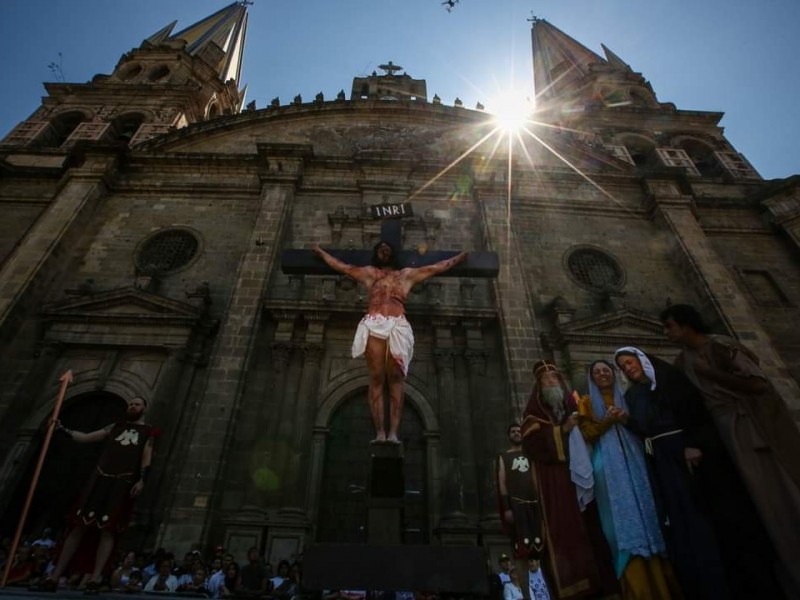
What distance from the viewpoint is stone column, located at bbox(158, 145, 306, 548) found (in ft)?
26.5

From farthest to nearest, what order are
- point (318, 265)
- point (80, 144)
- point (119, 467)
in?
1. point (80, 144)
2. point (318, 265)
3. point (119, 467)

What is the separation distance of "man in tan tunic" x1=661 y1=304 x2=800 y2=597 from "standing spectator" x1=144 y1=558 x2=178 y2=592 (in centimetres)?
698

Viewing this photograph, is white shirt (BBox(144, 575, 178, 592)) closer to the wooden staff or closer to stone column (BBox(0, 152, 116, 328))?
the wooden staff

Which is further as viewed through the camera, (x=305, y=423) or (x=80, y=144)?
(x=80, y=144)

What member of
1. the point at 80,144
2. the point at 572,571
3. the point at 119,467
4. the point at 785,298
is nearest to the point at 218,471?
the point at 119,467

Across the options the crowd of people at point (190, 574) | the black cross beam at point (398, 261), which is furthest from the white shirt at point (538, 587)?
the black cross beam at point (398, 261)

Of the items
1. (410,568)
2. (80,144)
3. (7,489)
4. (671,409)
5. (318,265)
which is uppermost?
(80,144)

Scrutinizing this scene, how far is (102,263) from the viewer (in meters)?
12.6

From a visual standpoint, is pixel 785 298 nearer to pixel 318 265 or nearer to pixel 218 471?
pixel 318 265

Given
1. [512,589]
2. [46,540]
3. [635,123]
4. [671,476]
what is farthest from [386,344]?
[635,123]

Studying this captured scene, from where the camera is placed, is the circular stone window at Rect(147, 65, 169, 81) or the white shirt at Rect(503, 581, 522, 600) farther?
the circular stone window at Rect(147, 65, 169, 81)

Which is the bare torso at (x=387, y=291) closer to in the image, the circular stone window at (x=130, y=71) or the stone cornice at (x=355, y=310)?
the stone cornice at (x=355, y=310)

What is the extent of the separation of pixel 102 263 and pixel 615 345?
13714 millimetres

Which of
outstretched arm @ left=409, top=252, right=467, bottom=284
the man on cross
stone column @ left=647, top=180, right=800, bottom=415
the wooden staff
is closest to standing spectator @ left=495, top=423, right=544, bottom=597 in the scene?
the man on cross
